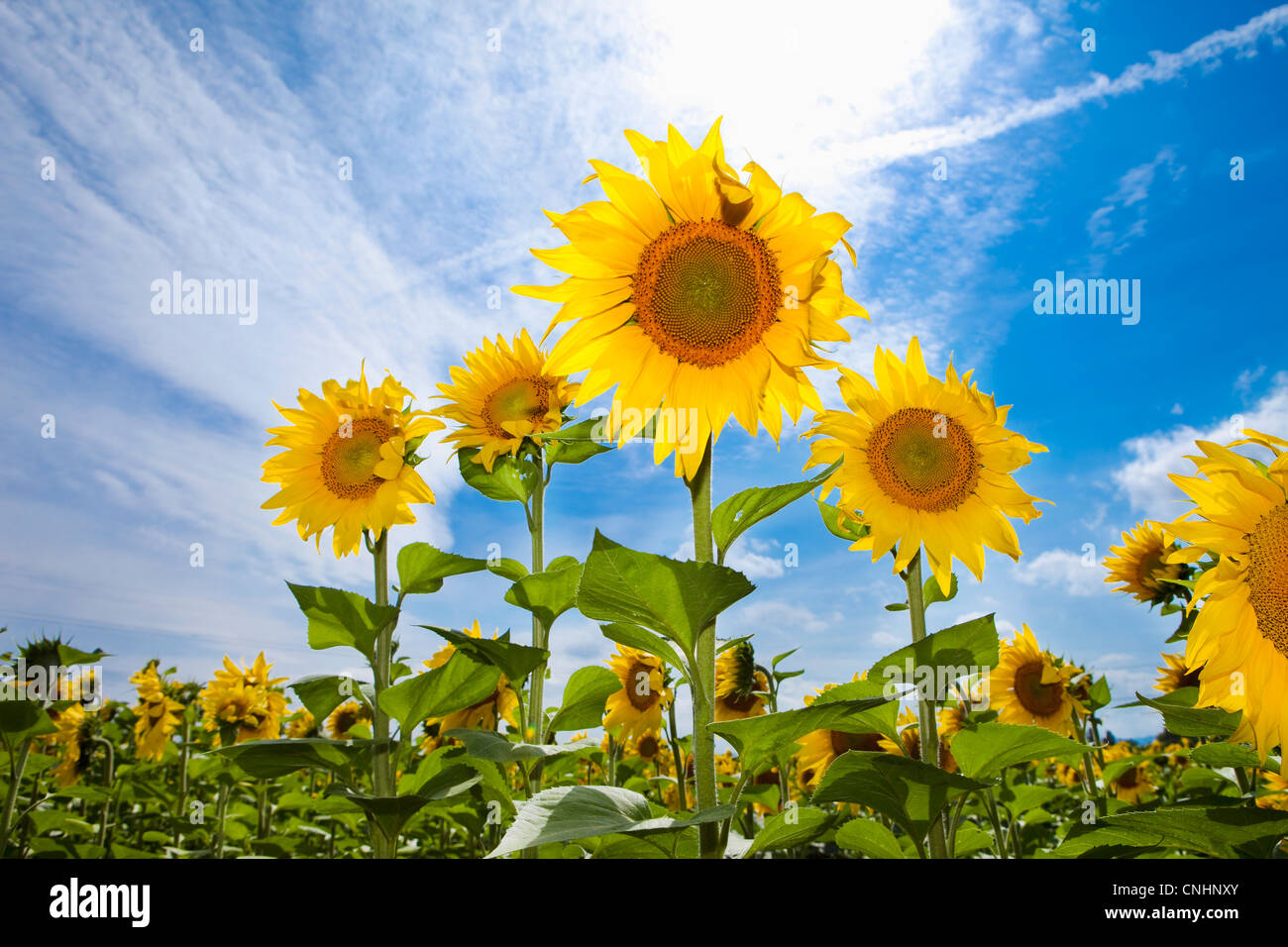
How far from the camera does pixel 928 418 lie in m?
2.87

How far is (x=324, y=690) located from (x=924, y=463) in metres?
2.37

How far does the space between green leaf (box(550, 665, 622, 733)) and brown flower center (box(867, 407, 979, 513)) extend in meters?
1.25

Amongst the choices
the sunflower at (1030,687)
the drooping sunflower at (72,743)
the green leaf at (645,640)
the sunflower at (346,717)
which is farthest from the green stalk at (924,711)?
the drooping sunflower at (72,743)

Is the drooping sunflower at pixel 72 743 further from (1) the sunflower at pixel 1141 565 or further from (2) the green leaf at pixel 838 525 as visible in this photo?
(1) the sunflower at pixel 1141 565

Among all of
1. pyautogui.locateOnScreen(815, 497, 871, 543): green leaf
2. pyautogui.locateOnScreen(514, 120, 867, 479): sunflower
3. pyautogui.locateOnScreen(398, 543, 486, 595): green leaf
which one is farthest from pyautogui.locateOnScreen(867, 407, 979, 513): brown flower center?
pyautogui.locateOnScreen(398, 543, 486, 595): green leaf

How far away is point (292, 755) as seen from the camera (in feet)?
8.03

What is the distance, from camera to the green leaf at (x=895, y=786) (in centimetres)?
178

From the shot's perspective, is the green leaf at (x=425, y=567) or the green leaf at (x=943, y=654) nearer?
the green leaf at (x=943, y=654)

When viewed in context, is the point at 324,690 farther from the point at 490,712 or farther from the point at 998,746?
the point at 998,746

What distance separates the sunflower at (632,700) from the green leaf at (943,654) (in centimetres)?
286

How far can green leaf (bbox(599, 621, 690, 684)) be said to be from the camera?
1883 mm

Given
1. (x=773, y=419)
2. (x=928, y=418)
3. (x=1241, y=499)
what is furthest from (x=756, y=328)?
(x=1241, y=499)
